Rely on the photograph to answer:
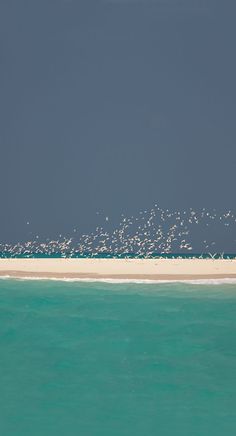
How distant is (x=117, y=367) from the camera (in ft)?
53.6

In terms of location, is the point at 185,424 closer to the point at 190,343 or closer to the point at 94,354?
the point at 94,354

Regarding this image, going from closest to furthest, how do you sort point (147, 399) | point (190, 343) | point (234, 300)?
1. point (147, 399)
2. point (190, 343)
3. point (234, 300)

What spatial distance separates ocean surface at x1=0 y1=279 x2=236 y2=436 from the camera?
12.2 meters

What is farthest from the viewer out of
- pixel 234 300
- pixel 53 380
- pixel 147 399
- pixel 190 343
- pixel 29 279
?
pixel 29 279

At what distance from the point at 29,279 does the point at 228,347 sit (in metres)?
24.8

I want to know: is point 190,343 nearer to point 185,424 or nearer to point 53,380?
point 53,380

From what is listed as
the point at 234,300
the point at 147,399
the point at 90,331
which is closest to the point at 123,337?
the point at 90,331

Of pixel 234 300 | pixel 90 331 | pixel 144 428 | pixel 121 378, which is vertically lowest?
pixel 234 300

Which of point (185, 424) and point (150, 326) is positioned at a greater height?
point (185, 424)

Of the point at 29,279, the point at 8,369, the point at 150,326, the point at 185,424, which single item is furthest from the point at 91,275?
the point at 185,424

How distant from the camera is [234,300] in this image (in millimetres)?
29578

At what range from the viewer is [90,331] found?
851 inches

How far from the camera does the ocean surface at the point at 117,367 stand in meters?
12.2

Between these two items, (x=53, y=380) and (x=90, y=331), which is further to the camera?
(x=90, y=331)
